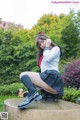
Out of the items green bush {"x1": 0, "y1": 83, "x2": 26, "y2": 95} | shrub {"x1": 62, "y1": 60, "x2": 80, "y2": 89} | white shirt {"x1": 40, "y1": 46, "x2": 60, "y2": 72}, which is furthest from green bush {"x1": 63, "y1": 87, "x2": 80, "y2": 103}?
white shirt {"x1": 40, "y1": 46, "x2": 60, "y2": 72}

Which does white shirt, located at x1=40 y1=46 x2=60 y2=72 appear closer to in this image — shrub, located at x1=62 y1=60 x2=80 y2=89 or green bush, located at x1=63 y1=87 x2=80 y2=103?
green bush, located at x1=63 y1=87 x2=80 y2=103

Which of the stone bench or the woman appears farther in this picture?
the woman

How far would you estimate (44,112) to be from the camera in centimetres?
450

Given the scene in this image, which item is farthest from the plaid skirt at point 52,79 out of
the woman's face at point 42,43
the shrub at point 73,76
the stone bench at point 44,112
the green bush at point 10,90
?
the green bush at point 10,90

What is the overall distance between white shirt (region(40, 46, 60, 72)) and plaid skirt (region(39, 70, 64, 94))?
76 mm

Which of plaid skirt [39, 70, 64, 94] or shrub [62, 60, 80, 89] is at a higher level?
plaid skirt [39, 70, 64, 94]

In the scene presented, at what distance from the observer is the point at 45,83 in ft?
15.6

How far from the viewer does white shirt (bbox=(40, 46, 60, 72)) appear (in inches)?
185

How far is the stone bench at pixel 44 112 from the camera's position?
14.8ft

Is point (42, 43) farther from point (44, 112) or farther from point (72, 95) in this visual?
point (72, 95)

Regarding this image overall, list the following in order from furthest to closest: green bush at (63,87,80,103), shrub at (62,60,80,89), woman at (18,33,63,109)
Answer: shrub at (62,60,80,89), green bush at (63,87,80,103), woman at (18,33,63,109)

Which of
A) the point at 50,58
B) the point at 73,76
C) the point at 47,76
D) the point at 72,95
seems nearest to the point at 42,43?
the point at 50,58

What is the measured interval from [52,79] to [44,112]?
19.6 inches

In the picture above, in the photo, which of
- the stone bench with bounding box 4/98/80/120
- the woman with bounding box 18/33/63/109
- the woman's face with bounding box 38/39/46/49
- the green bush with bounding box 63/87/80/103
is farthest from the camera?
the green bush with bounding box 63/87/80/103
